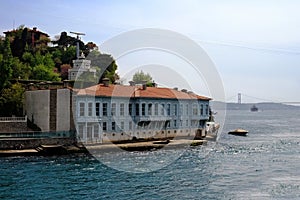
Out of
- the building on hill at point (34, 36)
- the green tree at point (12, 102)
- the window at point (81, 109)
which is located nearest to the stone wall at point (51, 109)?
the window at point (81, 109)

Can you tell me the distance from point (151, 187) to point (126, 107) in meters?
22.4

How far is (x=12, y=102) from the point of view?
47750mm

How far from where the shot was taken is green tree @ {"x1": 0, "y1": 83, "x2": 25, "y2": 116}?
157 ft

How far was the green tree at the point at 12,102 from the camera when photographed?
47.8 metres

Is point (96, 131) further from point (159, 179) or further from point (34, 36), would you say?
point (34, 36)

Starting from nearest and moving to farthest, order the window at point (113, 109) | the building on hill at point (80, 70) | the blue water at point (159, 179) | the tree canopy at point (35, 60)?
the blue water at point (159, 179) < the window at point (113, 109) < the tree canopy at point (35, 60) < the building on hill at point (80, 70)

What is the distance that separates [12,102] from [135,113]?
41.6ft

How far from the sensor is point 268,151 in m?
45.3

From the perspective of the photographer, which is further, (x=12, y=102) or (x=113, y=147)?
(x=12, y=102)

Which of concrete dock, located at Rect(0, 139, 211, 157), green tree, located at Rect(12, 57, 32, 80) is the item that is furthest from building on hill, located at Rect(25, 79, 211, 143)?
green tree, located at Rect(12, 57, 32, 80)

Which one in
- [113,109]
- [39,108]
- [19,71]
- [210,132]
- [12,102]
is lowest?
[210,132]

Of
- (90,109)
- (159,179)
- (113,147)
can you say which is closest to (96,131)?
(90,109)

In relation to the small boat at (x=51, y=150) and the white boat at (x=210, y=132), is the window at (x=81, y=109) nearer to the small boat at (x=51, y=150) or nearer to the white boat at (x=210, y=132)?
the small boat at (x=51, y=150)

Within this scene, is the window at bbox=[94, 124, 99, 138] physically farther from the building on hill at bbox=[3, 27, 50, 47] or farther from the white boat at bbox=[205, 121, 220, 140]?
the building on hill at bbox=[3, 27, 50, 47]
